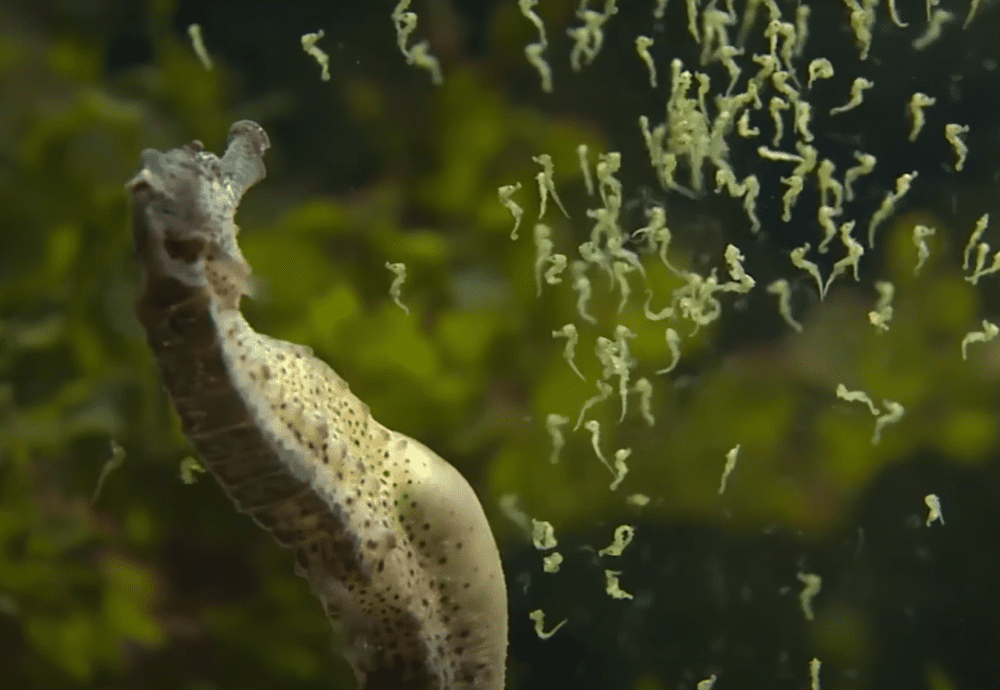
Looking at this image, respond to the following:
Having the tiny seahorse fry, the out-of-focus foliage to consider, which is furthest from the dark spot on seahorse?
the out-of-focus foliage

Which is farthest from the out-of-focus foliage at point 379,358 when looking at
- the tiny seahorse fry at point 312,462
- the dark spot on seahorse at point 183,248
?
the dark spot on seahorse at point 183,248

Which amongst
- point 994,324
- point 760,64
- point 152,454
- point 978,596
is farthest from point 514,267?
point 978,596

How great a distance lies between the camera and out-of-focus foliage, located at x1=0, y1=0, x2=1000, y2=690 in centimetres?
98

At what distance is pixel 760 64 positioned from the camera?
1.00 metres

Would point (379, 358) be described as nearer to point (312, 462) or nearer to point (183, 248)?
point (312, 462)

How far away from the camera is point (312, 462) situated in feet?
2.78

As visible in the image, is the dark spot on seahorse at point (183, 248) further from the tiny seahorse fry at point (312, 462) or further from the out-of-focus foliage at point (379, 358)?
the out-of-focus foliage at point (379, 358)

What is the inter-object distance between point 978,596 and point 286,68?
1071 millimetres

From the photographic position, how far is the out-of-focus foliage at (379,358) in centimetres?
98

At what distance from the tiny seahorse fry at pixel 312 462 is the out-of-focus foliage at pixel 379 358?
9 centimetres

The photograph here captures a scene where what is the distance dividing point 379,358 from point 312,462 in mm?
197

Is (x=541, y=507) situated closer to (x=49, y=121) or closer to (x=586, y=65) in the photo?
(x=586, y=65)

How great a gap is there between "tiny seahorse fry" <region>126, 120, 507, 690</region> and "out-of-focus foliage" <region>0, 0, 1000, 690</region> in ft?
0.29

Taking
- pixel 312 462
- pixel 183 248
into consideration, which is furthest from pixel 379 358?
pixel 183 248
